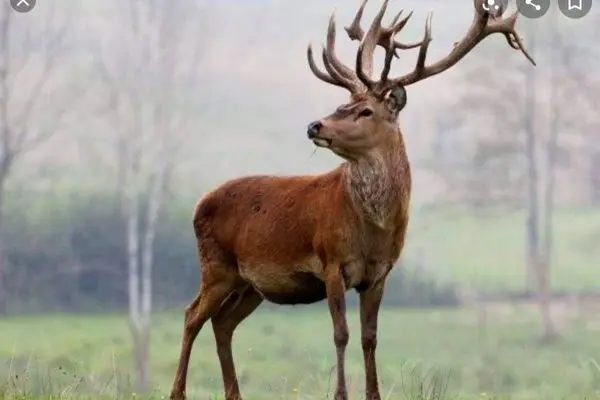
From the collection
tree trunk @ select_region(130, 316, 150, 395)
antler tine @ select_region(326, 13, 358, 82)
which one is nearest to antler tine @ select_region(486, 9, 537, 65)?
antler tine @ select_region(326, 13, 358, 82)

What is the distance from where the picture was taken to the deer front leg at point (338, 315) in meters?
7.60

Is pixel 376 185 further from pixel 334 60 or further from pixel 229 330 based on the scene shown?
pixel 229 330

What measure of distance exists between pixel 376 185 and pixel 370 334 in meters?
0.93

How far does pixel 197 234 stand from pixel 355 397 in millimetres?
1575

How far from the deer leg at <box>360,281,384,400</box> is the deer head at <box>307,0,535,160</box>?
0.85m

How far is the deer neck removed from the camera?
25.0 feet

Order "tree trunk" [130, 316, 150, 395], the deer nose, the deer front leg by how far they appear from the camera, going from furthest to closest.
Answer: "tree trunk" [130, 316, 150, 395] → the deer front leg → the deer nose

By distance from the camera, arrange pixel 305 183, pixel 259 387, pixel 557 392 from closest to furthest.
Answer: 1. pixel 305 183
2. pixel 259 387
3. pixel 557 392

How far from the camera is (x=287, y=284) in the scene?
26.6 feet

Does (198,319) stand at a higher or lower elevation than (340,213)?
lower

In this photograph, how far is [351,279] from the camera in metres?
7.67

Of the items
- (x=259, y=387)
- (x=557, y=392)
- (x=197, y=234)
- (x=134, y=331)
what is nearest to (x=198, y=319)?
(x=197, y=234)

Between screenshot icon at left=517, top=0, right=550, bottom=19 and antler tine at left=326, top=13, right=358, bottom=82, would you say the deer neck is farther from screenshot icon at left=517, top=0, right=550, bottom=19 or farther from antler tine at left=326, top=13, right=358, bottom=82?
screenshot icon at left=517, top=0, right=550, bottom=19

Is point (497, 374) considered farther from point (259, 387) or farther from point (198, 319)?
point (198, 319)
